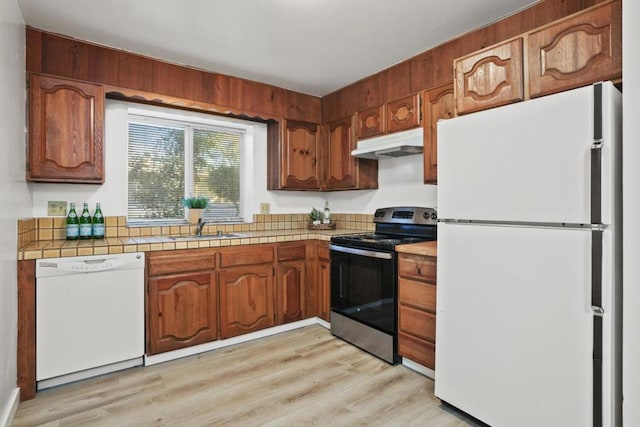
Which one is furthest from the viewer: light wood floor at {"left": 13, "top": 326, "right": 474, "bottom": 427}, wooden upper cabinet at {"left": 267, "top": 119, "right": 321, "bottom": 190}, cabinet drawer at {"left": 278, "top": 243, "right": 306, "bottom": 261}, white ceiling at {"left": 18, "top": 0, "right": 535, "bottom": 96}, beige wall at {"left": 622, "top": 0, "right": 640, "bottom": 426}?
wooden upper cabinet at {"left": 267, "top": 119, "right": 321, "bottom": 190}

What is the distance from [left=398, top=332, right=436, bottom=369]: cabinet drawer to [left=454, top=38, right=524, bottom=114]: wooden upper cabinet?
4.87 feet

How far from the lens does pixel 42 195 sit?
251 cm

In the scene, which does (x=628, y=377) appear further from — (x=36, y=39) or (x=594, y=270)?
(x=36, y=39)

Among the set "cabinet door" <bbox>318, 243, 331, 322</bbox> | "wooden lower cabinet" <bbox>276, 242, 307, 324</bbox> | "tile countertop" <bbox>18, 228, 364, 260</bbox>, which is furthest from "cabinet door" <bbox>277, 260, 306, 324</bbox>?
"tile countertop" <bbox>18, 228, 364, 260</bbox>

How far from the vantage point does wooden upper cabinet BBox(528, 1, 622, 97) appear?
1528mm

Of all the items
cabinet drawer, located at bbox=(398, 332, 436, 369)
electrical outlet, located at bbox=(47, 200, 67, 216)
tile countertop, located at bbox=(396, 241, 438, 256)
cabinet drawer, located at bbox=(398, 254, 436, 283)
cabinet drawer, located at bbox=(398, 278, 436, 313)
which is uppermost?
electrical outlet, located at bbox=(47, 200, 67, 216)

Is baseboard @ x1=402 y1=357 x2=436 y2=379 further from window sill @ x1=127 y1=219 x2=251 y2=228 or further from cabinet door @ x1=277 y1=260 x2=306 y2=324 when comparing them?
window sill @ x1=127 y1=219 x2=251 y2=228

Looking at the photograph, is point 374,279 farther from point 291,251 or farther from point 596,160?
point 596,160

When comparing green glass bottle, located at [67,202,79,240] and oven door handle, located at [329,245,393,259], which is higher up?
green glass bottle, located at [67,202,79,240]

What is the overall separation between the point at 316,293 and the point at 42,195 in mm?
2298

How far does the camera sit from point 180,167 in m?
3.20

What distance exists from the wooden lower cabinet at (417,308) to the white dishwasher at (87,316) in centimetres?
180

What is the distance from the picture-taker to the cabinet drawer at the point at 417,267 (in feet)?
7.09

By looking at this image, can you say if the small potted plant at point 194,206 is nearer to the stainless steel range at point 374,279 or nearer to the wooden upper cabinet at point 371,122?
the stainless steel range at point 374,279
